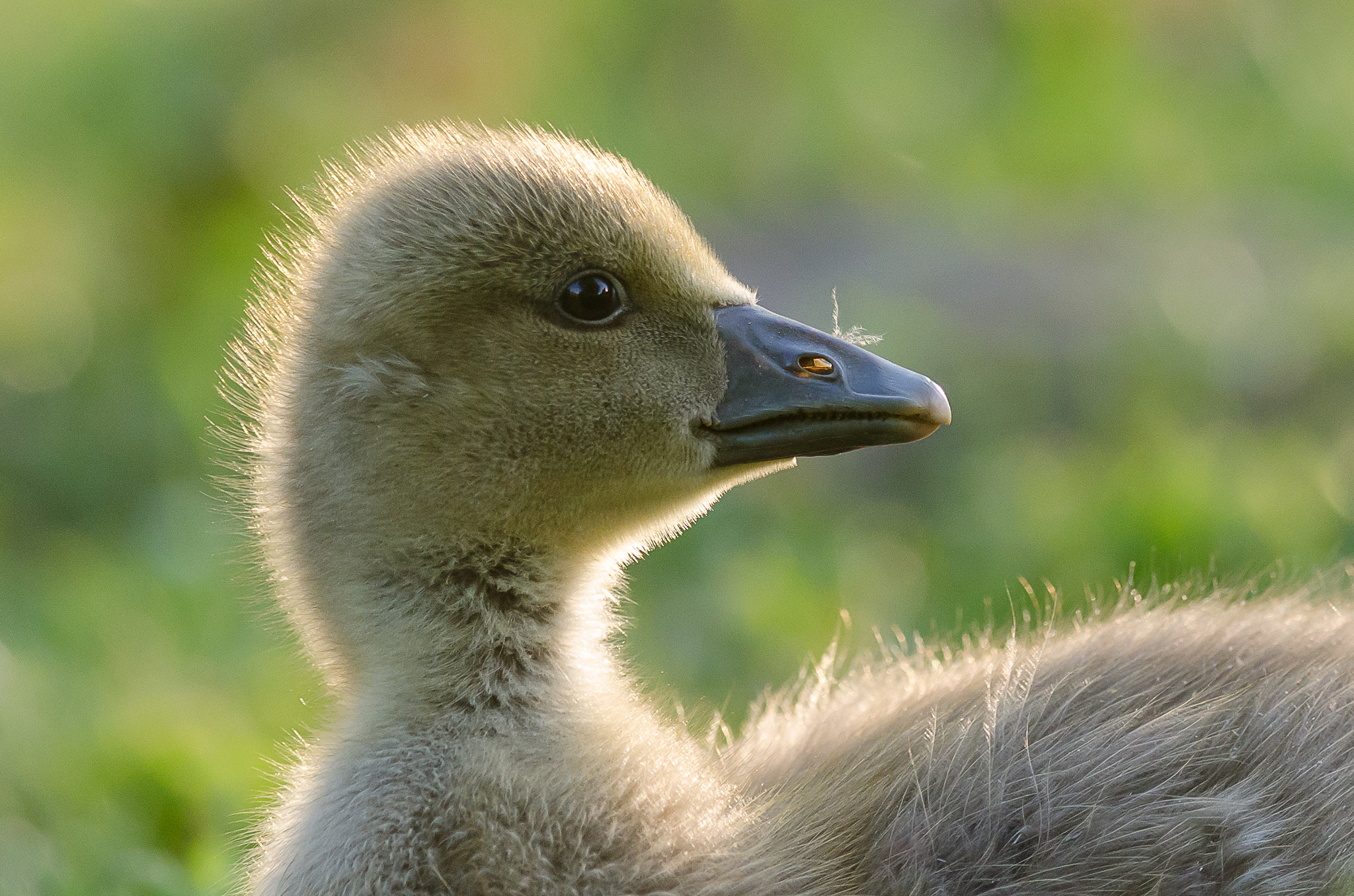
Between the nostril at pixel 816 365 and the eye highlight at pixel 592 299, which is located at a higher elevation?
the eye highlight at pixel 592 299

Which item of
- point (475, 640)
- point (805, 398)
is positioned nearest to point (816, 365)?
point (805, 398)

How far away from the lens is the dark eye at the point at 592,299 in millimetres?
2229

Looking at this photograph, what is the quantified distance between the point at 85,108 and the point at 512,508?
15.3 feet

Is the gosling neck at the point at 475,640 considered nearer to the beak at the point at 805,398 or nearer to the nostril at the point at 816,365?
the beak at the point at 805,398

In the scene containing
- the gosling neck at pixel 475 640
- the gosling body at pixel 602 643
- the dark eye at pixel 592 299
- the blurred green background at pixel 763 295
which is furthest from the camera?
the blurred green background at pixel 763 295

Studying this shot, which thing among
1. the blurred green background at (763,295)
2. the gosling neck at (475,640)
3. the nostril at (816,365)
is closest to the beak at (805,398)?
the nostril at (816,365)

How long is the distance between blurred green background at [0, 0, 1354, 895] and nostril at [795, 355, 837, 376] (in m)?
0.59

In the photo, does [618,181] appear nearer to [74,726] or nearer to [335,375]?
[335,375]

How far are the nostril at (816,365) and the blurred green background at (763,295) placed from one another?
0.59 m

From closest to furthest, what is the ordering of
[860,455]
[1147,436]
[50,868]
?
[50,868]
[1147,436]
[860,455]

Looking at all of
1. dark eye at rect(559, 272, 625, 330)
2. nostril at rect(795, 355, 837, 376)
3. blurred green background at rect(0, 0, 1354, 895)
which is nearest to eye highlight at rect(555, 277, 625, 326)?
dark eye at rect(559, 272, 625, 330)

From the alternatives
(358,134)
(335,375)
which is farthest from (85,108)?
(335,375)

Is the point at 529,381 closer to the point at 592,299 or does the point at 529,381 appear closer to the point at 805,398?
the point at 592,299

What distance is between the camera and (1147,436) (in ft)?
13.3
